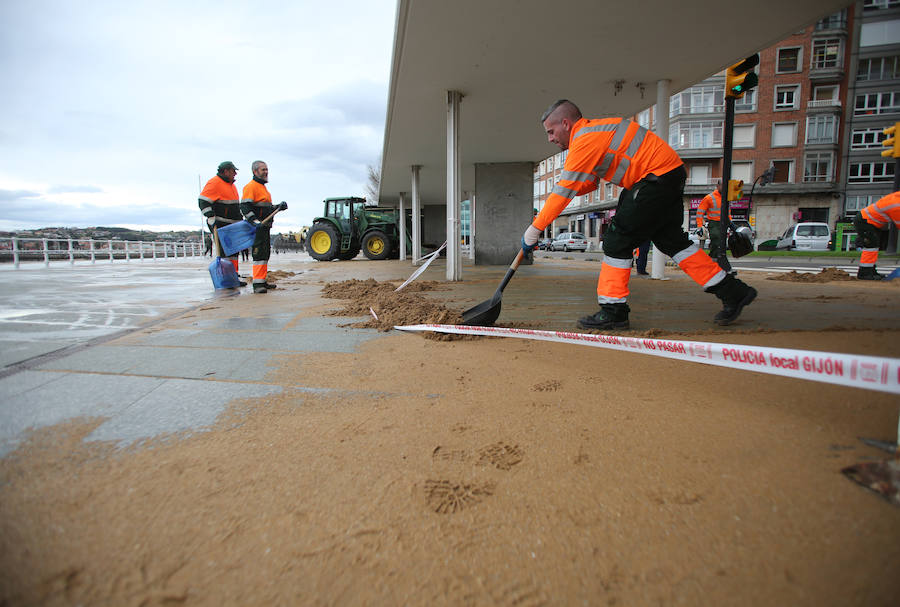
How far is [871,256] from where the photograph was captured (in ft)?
22.8

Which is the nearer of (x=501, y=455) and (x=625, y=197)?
(x=501, y=455)

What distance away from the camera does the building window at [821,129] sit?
32500 mm

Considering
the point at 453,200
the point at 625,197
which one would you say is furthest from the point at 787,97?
the point at 625,197

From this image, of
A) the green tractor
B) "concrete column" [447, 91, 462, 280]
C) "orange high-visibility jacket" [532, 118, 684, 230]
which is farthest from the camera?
the green tractor

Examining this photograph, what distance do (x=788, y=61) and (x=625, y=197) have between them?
136 feet

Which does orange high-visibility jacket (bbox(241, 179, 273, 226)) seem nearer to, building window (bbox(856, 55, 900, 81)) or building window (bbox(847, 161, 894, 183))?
building window (bbox(856, 55, 900, 81))

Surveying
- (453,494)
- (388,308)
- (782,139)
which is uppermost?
(782,139)

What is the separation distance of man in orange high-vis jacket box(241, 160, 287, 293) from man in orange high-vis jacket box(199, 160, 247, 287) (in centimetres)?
34

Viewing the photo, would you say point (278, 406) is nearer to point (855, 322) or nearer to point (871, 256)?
point (855, 322)

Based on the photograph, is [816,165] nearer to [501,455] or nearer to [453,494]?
[501,455]

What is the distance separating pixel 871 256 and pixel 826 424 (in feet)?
25.8

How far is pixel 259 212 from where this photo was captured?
6.46 metres

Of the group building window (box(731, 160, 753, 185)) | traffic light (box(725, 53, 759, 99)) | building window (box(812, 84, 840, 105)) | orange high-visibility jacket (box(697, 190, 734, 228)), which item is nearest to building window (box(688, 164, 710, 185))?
building window (box(731, 160, 753, 185))

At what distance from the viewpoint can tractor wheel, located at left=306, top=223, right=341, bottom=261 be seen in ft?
57.0
